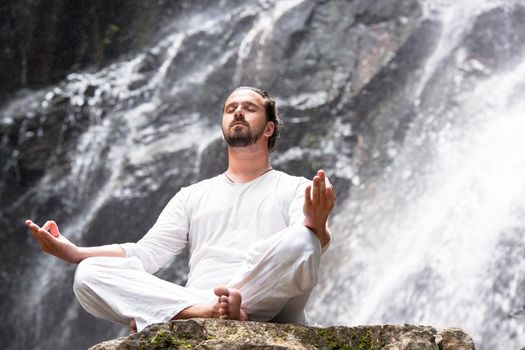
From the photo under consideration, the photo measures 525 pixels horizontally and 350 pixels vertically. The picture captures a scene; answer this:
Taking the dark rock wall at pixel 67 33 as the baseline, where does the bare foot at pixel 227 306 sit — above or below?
below

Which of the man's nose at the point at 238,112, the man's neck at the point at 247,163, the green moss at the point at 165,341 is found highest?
the man's nose at the point at 238,112

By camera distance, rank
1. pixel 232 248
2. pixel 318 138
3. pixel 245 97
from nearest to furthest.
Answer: pixel 232 248 → pixel 245 97 → pixel 318 138

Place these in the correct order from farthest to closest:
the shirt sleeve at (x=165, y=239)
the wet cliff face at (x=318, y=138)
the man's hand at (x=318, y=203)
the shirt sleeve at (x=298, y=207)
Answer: the wet cliff face at (x=318, y=138)
the shirt sleeve at (x=165, y=239)
the shirt sleeve at (x=298, y=207)
the man's hand at (x=318, y=203)

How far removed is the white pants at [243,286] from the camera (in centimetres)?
261

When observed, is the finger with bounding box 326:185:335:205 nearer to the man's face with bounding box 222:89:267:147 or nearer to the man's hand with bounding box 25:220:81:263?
the man's face with bounding box 222:89:267:147

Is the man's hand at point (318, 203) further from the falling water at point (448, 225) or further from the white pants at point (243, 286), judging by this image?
the falling water at point (448, 225)

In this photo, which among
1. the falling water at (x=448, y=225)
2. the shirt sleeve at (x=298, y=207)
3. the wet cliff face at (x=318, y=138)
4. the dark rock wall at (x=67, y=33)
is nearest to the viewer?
the shirt sleeve at (x=298, y=207)

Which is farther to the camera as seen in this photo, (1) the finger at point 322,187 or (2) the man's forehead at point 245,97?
(2) the man's forehead at point 245,97

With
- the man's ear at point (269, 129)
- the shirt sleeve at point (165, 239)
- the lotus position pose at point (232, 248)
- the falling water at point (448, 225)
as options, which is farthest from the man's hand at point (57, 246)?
the falling water at point (448, 225)

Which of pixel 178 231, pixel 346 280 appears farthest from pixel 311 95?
pixel 178 231

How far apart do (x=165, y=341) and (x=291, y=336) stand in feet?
1.35

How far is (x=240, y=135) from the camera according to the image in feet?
10.6

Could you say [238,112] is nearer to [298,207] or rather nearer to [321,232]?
[298,207]

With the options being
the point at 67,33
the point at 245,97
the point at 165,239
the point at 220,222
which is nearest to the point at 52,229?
the point at 165,239
